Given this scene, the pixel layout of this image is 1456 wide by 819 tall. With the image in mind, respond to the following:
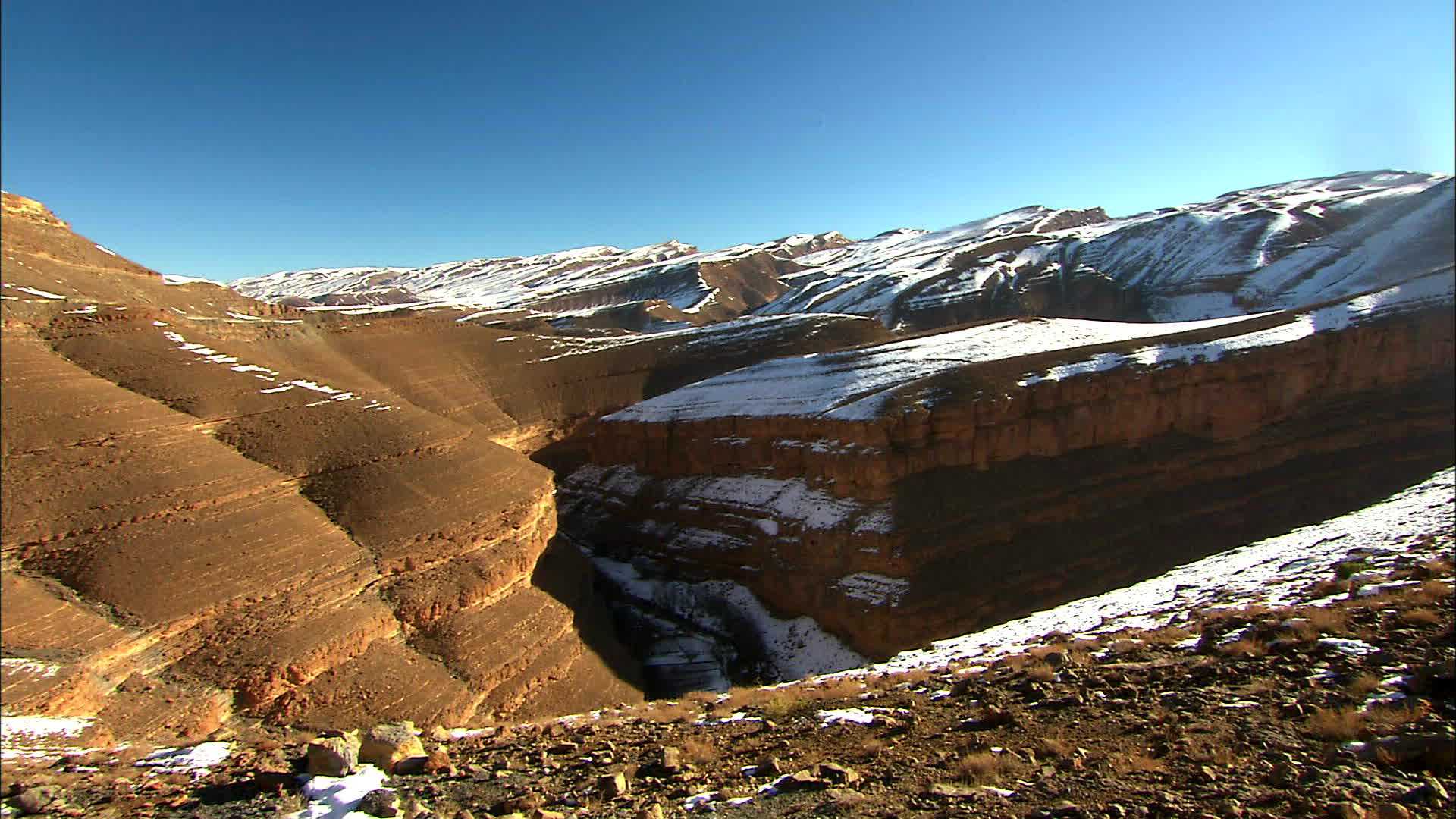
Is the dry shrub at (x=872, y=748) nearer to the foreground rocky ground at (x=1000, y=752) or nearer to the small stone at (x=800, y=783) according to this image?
the foreground rocky ground at (x=1000, y=752)

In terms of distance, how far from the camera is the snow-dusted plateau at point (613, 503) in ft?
58.3

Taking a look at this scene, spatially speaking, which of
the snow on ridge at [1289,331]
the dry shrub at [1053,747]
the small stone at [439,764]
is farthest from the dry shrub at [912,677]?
the snow on ridge at [1289,331]

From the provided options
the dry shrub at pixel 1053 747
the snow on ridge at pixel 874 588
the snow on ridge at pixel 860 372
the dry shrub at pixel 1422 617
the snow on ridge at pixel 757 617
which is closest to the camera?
the dry shrub at pixel 1053 747

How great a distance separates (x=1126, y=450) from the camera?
32.1m

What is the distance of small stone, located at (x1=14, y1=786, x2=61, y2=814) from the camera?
7.27 metres

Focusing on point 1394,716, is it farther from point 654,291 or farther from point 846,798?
point 654,291

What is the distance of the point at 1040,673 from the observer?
11.1 meters

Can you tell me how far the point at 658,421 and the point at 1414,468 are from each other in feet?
120

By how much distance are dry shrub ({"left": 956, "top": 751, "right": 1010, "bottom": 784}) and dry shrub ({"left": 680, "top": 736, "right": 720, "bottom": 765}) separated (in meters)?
3.21

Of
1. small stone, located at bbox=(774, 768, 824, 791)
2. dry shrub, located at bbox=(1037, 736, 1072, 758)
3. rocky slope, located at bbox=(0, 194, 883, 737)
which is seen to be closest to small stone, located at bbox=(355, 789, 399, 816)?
small stone, located at bbox=(774, 768, 824, 791)

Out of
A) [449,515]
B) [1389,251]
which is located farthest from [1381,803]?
[1389,251]

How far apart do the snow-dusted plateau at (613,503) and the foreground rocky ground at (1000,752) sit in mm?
633

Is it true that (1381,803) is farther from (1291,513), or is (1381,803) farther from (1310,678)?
(1291,513)

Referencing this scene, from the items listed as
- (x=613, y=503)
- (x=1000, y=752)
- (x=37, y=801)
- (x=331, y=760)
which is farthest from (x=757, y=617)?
(x=37, y=801)
